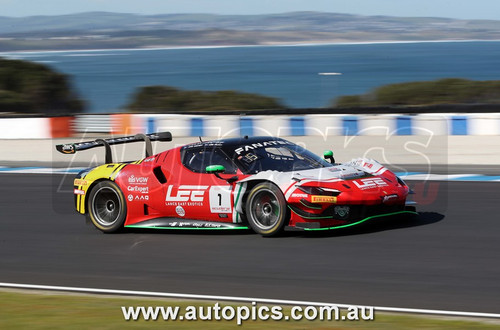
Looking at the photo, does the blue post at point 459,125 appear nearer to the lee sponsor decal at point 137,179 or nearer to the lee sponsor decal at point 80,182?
the lee sponsor decal at point 137,179

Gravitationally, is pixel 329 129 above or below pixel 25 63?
below

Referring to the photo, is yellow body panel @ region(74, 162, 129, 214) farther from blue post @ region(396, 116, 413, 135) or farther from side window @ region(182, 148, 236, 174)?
blue post @ region(396, 116, 413, 135)

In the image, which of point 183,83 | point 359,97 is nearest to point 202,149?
point 359,97

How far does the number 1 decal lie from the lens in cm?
918

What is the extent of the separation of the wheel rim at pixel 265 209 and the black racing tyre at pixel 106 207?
73.1 inches

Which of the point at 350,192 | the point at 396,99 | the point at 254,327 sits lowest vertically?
the point at 254,327

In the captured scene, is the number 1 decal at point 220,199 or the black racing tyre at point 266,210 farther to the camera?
the number 1 decal at point 220,199

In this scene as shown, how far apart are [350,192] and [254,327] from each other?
133 inches

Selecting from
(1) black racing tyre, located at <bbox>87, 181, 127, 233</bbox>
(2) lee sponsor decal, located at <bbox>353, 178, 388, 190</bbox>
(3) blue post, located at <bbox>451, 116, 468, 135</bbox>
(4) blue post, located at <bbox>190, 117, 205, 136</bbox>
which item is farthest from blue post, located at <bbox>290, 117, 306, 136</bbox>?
(2) lee sponsor decal, located at <bbox>353, 178, 388, 190</bbox>

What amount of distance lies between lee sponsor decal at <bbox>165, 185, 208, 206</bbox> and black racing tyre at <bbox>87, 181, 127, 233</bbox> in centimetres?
74

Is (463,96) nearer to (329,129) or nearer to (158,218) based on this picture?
(329,129)

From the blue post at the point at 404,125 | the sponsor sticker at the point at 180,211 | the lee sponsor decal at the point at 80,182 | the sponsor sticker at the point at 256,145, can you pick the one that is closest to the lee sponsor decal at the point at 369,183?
the sponsor sticker at the point at 256,145

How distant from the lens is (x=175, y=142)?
68.7 feet

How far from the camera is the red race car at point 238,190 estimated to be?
28.7ft
